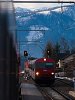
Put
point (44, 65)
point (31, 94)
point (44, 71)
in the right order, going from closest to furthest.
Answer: point (31, 94), point (44, 71), point (44, 65)

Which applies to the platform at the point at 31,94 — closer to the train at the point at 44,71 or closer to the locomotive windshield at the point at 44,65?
the train at the point at 44,71

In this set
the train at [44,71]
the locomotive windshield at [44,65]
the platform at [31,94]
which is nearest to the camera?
the platform at [31,94]

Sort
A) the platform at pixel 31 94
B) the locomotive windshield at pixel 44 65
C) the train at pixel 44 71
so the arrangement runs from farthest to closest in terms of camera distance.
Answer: the locomotive windshield at pixel 44 65 < the train at pixel 44 71 < the platform at pixel 31 94

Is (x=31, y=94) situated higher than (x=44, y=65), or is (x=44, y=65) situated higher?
(x=44, y=65)

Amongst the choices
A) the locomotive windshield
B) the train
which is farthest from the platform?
the locomotive windshield

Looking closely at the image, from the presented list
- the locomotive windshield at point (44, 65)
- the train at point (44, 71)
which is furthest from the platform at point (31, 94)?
the locomotive windshield at point (44, 65)

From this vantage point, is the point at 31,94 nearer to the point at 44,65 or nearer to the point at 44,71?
the point at 44,71

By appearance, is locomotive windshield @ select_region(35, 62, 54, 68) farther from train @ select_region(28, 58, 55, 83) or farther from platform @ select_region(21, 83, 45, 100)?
platform @ select_region(21, 83, 45, 100)

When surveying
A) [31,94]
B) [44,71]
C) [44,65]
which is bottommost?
[31,94]

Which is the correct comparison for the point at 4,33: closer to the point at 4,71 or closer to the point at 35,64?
the point at 4,71

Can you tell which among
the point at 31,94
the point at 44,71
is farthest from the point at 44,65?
the point at 31,94

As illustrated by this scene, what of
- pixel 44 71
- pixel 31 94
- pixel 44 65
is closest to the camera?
pixel 31 94

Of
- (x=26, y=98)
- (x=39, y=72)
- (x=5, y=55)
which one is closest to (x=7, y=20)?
(x=5, y=55)

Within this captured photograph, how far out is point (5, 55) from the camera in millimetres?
4047
